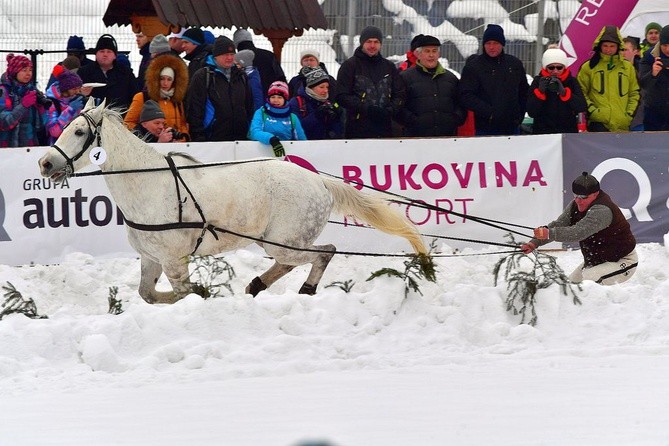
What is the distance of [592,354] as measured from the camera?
762 cm

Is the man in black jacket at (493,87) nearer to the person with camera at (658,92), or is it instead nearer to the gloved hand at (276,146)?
the person with camera at (658,92)

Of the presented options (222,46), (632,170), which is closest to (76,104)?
(222,46)

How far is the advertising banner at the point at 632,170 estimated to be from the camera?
38.0ft

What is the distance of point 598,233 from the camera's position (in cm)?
958

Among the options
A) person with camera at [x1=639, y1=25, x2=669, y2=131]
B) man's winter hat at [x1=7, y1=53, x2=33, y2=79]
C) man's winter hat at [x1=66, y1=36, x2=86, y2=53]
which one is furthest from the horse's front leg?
person with camera at [x1=639, y1=25, x2=669, y2=131]

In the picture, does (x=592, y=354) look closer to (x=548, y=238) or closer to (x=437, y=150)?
(x=548, y=238)

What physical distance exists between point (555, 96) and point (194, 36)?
3379 millimetres

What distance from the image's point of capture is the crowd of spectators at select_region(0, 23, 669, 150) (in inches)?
433

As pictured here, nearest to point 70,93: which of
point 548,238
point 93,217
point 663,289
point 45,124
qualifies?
point 45,124

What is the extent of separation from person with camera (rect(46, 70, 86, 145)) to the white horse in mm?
2351

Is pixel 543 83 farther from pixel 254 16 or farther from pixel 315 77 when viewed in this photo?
pixel 254 16

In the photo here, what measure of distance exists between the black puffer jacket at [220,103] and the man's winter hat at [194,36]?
0.86 m

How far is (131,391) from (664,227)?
21.3ft

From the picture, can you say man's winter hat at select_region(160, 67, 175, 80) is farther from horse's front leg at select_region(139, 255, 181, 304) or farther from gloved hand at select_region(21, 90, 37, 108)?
horse's front leg at select_region(139, 255, 181, 304)
